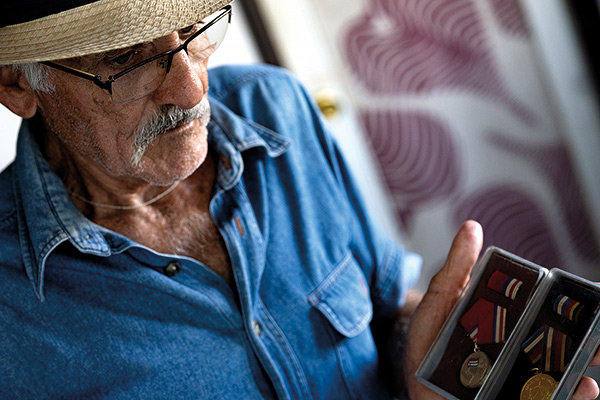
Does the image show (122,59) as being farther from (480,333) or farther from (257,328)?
(480,333)

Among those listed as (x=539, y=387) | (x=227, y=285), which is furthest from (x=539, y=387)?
(x=227, y=285)

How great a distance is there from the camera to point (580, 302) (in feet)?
3.04

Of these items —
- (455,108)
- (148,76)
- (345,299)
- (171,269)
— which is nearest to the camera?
(148,76)

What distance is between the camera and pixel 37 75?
3.26 feet

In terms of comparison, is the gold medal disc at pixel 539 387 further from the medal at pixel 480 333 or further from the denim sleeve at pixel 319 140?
the denim sleeve at pixel 319 140

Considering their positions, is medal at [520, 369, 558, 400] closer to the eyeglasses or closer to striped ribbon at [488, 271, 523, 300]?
striped ribbon at [488, 271, 523, 300]

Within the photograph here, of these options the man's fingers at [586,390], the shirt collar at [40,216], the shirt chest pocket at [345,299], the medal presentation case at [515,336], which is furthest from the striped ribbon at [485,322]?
the shirt collar at [40,216]

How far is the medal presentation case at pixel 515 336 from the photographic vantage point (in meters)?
0.90

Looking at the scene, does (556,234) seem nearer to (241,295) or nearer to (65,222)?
(241,295)

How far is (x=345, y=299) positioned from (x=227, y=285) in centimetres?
24

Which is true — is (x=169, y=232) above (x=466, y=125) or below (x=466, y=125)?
above

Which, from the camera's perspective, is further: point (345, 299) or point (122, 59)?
point (345, 299)

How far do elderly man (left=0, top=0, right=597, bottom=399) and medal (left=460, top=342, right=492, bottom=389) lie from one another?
13 cm

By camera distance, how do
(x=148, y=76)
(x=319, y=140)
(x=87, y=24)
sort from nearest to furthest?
(x=87, y=24), (x=148, y=76), (x=319, y=140)
